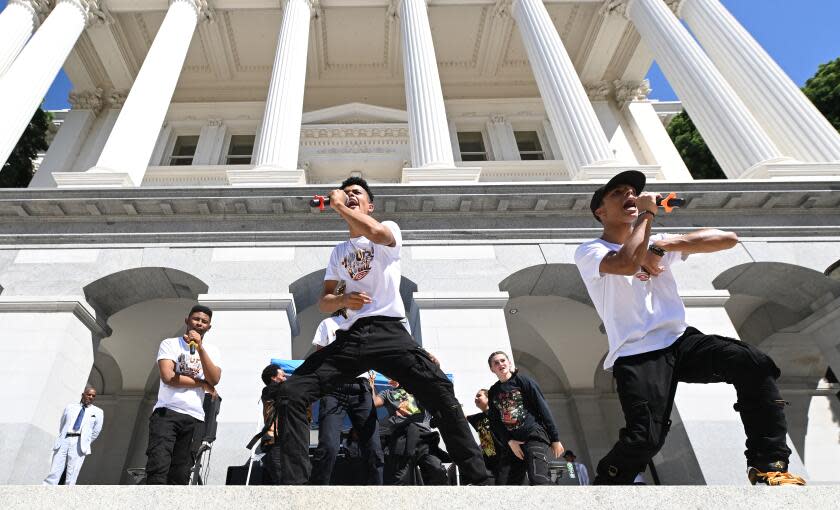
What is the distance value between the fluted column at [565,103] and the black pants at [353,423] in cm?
903

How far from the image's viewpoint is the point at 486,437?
21.9 feet

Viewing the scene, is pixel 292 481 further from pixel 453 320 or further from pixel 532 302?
pixel 532 302

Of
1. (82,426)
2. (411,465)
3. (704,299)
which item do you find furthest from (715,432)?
(82,426)

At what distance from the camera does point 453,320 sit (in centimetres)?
1020

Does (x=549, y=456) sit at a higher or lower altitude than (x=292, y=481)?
higher

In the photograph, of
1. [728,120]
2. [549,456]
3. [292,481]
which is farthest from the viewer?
[728,120]

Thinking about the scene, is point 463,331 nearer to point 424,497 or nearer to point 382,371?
point 382,371

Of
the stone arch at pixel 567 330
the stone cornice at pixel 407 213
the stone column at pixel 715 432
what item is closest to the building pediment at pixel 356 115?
the stone arch at pixel 567 330

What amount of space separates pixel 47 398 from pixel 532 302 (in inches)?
476

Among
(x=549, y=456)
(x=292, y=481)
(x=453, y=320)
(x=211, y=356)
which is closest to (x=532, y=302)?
(x=453, y=320)

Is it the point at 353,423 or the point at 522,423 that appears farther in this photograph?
the point at 522,423

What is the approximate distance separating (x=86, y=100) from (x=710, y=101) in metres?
22.4

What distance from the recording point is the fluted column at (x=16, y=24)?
1511 centimetres

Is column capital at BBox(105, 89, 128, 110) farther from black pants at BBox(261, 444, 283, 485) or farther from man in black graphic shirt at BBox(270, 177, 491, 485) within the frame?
man in black graphic shirt at BBox(270, 177, 491, 485)
